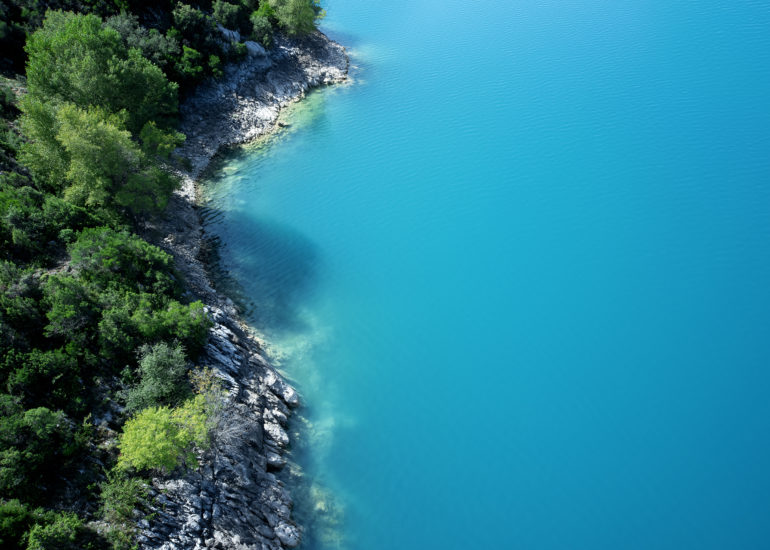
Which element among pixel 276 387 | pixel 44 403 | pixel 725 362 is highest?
pixel 725 362

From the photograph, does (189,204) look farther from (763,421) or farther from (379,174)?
(763,421)

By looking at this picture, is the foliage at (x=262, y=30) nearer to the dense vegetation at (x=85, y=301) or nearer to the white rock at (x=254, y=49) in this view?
the white rock at (x=254, y=49)

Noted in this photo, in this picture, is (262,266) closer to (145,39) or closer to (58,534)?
(58,534)

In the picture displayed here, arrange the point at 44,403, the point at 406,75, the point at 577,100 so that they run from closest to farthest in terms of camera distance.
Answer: the point at 44,403 → the point at 577,100 → the point at 406,75

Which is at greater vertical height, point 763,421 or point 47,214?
point 763,421

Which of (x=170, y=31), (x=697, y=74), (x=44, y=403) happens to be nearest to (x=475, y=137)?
(x=697, y=74)

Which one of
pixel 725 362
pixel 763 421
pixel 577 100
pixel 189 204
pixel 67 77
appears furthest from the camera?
pixel 577 100

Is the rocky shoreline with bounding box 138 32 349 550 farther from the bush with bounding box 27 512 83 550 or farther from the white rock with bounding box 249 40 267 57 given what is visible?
the white rock with bounding box 249 40 267 57

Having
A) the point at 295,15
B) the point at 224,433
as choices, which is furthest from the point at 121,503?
the point at 295,15
